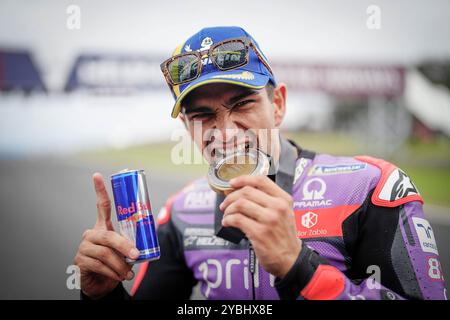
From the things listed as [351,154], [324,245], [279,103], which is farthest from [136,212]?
[351,154]

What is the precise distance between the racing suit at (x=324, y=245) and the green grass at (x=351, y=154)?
835cm

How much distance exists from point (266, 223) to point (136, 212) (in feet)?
1.68

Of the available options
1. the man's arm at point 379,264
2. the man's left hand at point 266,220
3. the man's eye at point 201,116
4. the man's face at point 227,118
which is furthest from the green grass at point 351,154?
the man's left hand at point 266,220

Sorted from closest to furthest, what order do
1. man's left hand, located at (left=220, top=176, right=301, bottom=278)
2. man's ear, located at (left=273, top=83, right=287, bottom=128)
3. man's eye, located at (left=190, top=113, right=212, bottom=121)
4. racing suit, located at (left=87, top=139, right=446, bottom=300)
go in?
man's left hand, located at (left=220, top=176, right=301, bottom=278) → racing suit, located at (left=87, top=139, right=446, bottom=300) → man's eye, located at (left=190, top=113, right=212, bottom=121) → man's ear, located at (left=273, top=83, right=287, bottom=128)

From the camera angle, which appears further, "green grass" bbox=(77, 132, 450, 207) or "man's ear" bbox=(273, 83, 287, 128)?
"green grass" bbox=(77, 132, 450, 207)

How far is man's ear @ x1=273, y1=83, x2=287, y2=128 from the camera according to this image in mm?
1860

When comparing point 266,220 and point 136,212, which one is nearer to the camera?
point 266,220

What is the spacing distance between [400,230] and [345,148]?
1320 centimetres

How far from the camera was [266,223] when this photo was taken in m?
1.13

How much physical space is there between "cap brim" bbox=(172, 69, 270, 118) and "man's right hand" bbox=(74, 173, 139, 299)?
49cm

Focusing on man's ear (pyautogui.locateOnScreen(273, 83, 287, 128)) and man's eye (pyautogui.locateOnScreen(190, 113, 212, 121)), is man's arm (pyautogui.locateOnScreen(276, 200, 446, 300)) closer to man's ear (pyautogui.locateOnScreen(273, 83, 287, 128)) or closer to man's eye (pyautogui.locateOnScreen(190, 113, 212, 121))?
man's ear (pyautogui.locateOnScreen(273, 83, 287, 128))

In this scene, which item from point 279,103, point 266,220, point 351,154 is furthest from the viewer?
point 351,154

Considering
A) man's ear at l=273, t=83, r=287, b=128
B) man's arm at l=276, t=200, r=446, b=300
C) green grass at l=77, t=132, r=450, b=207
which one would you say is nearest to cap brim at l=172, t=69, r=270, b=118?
man's ear at l=273, t=83, r=287, b=128

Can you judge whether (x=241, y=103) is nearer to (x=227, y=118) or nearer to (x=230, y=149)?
(x=227, y=118)
